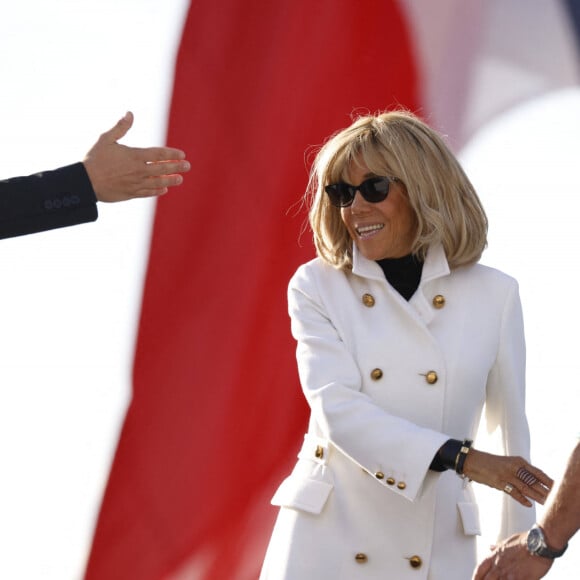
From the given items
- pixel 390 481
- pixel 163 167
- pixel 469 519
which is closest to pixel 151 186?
pixel 163 167

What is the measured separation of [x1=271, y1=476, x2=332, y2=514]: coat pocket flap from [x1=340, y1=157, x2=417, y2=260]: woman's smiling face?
566 mm

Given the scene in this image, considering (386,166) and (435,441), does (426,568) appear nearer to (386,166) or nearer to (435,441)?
(435,441)

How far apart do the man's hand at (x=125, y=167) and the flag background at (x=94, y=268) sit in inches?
61.7

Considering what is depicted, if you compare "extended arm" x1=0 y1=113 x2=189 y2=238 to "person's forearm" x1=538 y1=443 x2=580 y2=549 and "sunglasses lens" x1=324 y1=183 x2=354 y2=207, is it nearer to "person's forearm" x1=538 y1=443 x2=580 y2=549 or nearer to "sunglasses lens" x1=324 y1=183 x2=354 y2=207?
"sunglasses lens" x1=324 y1=183 x2=354 y2=207

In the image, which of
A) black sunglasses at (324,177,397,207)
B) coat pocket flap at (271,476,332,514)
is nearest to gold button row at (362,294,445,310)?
black sunglasses at (324,177,397,207)

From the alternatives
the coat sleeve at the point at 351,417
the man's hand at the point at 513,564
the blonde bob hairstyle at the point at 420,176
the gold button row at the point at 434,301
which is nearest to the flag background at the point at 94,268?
the blonde bob hairstyle at the point at 420,176

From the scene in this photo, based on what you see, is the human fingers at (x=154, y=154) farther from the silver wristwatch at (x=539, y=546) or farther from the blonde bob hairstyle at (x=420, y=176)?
the silver wristwatch at (x=539, y=546)

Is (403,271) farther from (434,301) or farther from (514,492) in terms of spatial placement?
(514,492)

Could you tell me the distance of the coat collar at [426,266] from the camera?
314 cm

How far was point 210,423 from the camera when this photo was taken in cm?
415

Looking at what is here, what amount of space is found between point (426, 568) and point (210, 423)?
1347 millimetres

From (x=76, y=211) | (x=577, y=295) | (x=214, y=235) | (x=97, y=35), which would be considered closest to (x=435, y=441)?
(x=76, y=211)

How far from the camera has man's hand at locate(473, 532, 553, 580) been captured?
2430 mm

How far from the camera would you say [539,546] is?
7.93 ft
